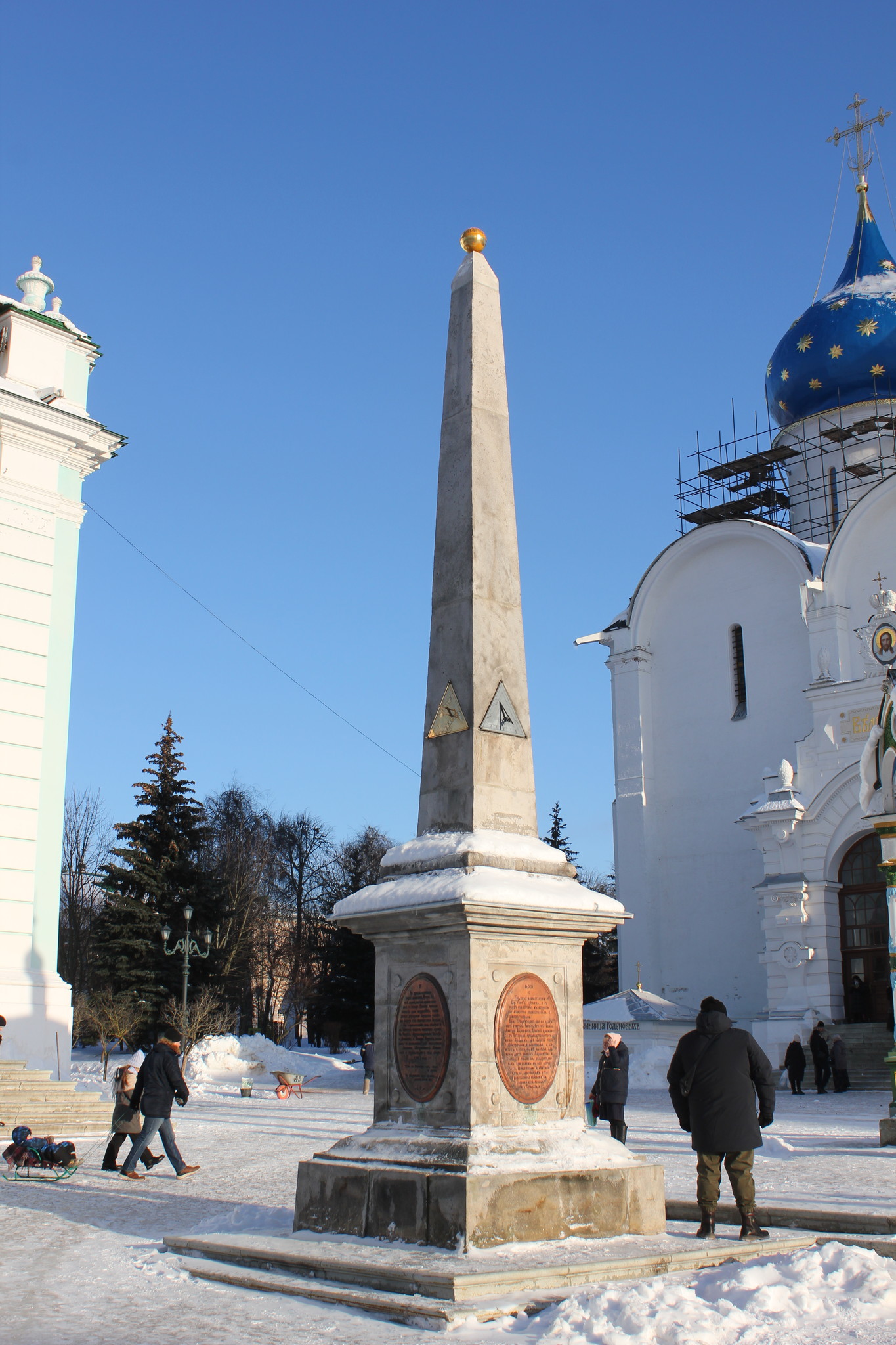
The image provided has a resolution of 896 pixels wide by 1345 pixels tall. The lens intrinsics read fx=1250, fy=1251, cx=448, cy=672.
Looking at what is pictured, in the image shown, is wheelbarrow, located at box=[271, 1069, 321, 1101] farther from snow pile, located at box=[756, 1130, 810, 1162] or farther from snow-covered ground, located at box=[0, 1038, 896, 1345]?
snow pile, located at box=[756, 1130, 810, 1162]

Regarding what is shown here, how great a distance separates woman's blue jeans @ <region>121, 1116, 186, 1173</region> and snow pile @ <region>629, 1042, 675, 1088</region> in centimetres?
1599

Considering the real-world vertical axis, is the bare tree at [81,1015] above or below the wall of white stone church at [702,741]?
below

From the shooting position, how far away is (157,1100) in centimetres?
1069

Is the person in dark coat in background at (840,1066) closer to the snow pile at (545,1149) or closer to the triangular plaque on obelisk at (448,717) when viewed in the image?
the snow pile at (545,1149)

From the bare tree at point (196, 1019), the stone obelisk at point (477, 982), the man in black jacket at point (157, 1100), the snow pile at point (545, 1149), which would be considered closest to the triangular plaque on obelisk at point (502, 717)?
the stone obelisk at point (477, 982)

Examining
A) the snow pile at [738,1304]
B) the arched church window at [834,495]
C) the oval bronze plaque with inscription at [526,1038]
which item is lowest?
the snow pile at [738,1304]

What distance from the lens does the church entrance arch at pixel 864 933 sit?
25844 mm

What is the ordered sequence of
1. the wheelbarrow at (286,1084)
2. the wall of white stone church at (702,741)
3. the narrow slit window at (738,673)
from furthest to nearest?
1. the narrow slit window at (738,673)
2. the wall of white stone church at (702,741)
3. the wheelbarrow at (286,1084)

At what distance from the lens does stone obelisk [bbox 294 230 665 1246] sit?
6098mm

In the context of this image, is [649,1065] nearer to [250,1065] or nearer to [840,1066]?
[840,1066]

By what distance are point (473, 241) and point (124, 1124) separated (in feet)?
26.6

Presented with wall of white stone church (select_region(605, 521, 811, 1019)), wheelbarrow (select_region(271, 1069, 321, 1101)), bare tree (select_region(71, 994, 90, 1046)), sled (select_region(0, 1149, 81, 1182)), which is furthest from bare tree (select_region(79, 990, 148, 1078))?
sled (select_region(0, 1149, 81, 1182))

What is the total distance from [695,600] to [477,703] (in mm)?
26063

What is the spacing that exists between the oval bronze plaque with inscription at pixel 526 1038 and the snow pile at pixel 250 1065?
843 inches
